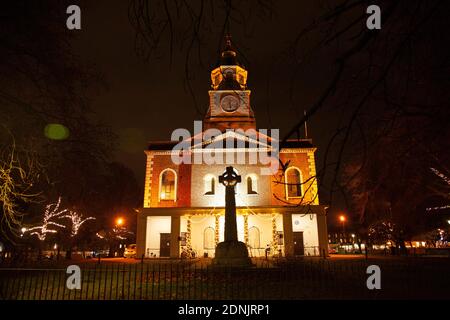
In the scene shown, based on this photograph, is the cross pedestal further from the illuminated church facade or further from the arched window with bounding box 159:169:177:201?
the arched window with bounding box 159:169:177:201

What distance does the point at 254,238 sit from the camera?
28656mm

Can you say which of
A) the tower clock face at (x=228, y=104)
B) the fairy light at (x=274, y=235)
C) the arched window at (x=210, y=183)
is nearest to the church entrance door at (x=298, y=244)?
the fairy light at (x=274, y=235)

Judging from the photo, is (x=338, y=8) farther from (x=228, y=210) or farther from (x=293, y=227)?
(x=293, y=227)

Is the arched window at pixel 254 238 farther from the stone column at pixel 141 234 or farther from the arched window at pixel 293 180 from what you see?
the stone column at pixel 141 234

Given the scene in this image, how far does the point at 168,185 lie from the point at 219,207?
6112 mm

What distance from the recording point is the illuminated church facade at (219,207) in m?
28.0

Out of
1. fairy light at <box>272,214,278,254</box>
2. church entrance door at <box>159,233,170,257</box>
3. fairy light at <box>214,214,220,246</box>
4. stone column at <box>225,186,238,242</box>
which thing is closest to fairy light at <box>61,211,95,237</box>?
church entrance door at <box>159,233,170,257</box>

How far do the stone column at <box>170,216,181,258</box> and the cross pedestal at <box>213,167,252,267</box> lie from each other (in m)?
11.1

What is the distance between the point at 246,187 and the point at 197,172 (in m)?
5.00

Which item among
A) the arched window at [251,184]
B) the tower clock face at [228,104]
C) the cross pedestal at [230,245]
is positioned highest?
the tower clock face at [228,104]

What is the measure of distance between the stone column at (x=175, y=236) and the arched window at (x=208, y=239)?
2.51 metres

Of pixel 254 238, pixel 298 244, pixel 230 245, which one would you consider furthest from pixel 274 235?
pixel 230 245
